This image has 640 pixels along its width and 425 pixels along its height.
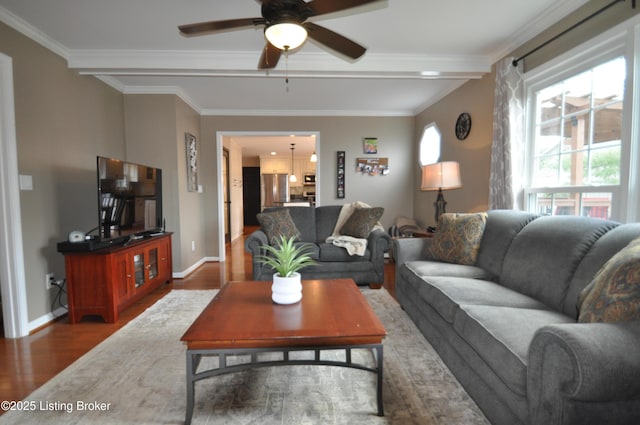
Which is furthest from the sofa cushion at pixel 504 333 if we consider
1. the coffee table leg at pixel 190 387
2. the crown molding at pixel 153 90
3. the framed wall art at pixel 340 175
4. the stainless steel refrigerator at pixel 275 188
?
the stainless steel refrigerator at pixel 275 188

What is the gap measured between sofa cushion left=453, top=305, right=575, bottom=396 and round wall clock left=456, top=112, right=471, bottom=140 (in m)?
2.60

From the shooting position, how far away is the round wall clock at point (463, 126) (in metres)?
3.66

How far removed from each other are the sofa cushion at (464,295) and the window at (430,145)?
9.64 feet

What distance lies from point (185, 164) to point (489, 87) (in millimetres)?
3916

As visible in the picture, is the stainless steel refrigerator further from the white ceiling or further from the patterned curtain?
the patterned curtain

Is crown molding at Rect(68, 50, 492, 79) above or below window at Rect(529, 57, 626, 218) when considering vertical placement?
above

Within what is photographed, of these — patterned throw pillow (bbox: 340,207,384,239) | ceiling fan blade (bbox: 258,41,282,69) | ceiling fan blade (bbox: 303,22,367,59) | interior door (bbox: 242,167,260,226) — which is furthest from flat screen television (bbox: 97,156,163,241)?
interior door (bbox: 242,167,260,226)

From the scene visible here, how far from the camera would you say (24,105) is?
249 centimetres

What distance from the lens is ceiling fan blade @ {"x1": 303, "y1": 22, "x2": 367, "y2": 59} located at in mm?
1912

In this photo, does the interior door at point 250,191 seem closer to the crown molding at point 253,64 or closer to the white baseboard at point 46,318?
the crown molding at point 253,64

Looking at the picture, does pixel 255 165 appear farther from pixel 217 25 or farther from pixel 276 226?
pixel 217 25

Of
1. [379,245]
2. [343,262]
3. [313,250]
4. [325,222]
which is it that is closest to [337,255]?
[343,262]

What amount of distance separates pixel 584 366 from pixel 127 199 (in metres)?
3.50

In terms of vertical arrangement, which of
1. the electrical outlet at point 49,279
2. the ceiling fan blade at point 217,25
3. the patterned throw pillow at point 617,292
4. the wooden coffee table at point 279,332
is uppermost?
the ceiling fan blade at point 217,25
